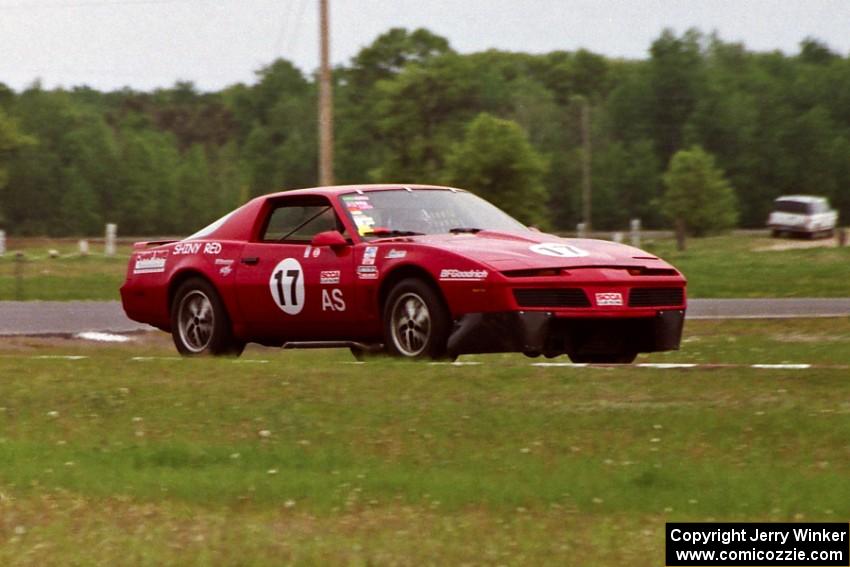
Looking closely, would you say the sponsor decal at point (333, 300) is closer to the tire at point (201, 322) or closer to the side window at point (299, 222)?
the side window at point (299, 222)

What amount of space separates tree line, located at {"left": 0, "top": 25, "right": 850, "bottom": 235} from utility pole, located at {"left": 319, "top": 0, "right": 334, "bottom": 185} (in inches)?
2624

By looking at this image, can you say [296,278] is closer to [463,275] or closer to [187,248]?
[187,248]

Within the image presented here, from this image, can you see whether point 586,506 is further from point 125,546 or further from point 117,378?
point 117,378

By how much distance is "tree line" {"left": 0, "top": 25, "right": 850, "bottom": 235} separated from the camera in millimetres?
107625

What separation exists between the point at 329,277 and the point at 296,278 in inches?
Answer: 15.0

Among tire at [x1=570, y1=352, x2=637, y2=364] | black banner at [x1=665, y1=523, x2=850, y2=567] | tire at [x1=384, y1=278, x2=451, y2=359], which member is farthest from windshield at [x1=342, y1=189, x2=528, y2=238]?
black banner at [x1=665, y1=523, x2=850, y2=567]

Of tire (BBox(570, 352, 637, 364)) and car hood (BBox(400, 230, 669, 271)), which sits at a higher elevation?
car hood (BBox(400, 230, 669, 271))

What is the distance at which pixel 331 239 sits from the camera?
480 inches

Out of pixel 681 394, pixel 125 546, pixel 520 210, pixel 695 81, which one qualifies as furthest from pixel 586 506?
pixel 695 81

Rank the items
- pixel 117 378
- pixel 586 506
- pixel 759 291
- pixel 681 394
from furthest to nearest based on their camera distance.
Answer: pixel 759 291, pixel 117 378, pixel 681 394, pixel 586 506

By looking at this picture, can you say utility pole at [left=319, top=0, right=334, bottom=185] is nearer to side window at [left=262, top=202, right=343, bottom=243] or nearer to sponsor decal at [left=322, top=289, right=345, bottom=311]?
side window at [left=262, top=202, right=343, bottom=243]

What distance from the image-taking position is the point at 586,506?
704cm

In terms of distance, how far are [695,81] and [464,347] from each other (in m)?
116

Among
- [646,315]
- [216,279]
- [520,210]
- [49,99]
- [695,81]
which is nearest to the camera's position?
[646,315]
